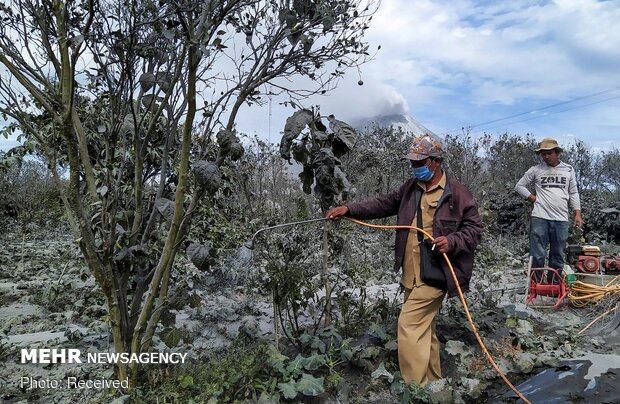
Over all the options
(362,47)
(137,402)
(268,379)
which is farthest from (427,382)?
(362,47)

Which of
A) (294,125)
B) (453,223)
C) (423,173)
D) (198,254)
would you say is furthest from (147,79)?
(453,223)

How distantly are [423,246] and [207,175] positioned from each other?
1566mm

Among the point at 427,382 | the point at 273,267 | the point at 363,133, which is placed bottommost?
the point at 427,382

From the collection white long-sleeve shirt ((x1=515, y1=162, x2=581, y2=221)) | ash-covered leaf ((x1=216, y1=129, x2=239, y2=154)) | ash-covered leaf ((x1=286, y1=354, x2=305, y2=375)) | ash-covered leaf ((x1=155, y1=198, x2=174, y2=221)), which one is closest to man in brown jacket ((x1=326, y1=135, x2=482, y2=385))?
ash-covered leaf ((x1=286, y1=354, x2=305, y2=375))

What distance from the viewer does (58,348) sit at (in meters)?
3.60

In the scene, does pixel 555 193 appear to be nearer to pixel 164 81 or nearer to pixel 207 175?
pixel 207 175

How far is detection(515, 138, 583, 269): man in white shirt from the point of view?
5105 millimetres

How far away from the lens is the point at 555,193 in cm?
511

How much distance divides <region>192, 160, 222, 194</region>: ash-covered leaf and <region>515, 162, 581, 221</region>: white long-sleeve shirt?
392cm

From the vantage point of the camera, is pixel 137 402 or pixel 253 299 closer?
pixel 137 402

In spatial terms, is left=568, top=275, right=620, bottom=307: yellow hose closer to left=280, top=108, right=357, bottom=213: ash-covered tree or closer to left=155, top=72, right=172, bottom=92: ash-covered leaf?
left=280, top=108, right=357, bottom=213: ash-covered tree

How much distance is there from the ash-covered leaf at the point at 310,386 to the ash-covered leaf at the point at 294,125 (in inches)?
60.2

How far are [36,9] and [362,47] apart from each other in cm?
208

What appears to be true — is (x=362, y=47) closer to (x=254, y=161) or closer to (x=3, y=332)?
(x=3, y=332)
